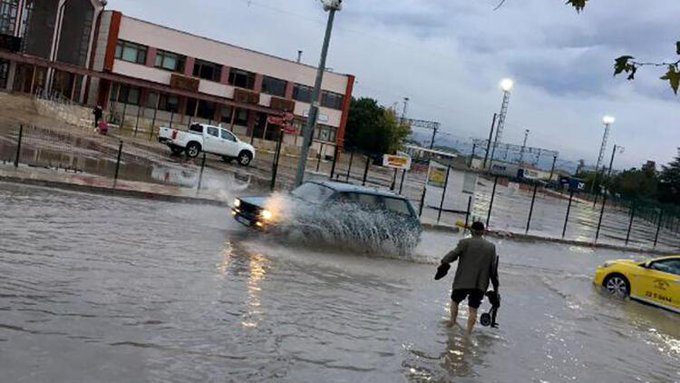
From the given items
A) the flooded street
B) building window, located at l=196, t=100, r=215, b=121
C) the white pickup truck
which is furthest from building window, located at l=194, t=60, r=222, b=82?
the flooded street

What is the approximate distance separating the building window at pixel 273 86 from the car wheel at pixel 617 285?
54665 mm

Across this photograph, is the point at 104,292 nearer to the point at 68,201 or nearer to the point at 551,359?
the point at 551,359

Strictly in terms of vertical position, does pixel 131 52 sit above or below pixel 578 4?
above

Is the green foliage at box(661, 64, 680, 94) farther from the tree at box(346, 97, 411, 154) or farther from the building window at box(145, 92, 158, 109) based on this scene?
the tree at box(346, 97, 411, 154)

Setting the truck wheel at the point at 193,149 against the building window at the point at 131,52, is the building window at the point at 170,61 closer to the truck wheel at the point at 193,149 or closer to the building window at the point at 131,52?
the building window at the point at 131,52

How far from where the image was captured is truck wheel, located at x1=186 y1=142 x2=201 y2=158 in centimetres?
3609

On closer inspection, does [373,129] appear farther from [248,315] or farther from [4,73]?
[248,315]

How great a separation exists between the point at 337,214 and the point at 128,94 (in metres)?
48.1

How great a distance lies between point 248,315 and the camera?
8.85 meters

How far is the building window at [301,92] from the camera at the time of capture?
71.0 meters

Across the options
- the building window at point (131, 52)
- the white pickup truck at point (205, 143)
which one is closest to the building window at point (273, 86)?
the building window at point (131, 52)

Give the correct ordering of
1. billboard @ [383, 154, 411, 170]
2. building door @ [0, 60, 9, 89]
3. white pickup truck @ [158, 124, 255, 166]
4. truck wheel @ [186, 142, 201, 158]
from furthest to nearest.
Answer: building door @ [0, 60, 9, 89], truck wheel @ [186, 142, 201, 158], white pickup truck @ [158, 124, 255, 166], billboard @ [383, 154, 411, 170]

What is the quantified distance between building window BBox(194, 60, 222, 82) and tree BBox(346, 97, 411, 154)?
24538 millimetres

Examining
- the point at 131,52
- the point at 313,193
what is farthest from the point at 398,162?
the point at 131,52
